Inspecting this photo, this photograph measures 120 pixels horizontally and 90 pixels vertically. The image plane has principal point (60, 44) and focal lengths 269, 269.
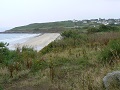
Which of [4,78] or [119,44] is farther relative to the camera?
[119,44]

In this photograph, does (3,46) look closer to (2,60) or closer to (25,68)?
(2,60)

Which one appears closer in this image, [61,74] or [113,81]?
[113,81]

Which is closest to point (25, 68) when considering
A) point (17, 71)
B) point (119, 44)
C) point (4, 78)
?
point (17, 71)

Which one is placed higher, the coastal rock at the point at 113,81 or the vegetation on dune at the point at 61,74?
the coastal rock at the point at 113,81

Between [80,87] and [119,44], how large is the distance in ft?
10.4

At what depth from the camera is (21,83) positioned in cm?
723

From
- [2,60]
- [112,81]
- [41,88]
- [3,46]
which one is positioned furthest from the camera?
[3,46]

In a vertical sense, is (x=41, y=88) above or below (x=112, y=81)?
below

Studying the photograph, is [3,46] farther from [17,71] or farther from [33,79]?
[33,79]

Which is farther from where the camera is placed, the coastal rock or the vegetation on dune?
the vegetation on dune

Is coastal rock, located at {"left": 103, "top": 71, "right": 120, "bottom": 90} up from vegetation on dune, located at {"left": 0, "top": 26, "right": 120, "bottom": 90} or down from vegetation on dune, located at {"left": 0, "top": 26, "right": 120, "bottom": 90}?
up

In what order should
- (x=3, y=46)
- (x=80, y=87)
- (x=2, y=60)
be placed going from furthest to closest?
(x=3, y=46)
(x=2, y=60)
(x=80, y=87)

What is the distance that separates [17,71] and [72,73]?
1.88m

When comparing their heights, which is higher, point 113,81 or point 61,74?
point 113,81
